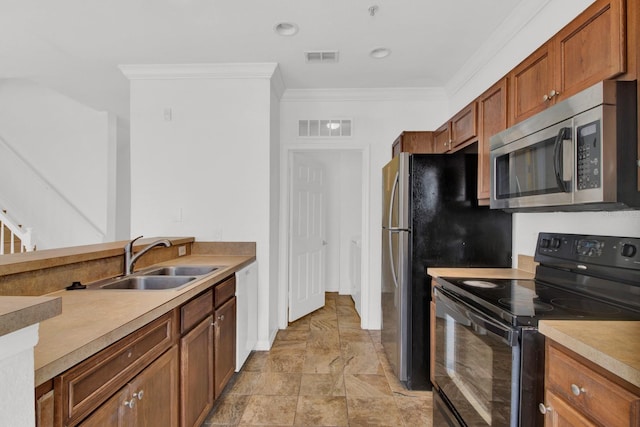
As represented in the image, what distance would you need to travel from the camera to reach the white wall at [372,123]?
137 inches

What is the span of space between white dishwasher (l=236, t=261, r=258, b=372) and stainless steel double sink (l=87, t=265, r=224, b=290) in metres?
0.31

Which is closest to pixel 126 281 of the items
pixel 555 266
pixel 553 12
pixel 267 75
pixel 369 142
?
pixel 267 75

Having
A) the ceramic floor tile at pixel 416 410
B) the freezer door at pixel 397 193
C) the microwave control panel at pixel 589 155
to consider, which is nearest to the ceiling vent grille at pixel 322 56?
the freezer door at pixel 397 193

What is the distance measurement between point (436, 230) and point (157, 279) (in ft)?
6.13

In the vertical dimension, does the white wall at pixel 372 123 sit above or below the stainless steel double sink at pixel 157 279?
above

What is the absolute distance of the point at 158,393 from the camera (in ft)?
4.36

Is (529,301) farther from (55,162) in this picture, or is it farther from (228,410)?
(55,162)

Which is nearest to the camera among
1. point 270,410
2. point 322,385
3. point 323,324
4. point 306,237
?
point 270,410

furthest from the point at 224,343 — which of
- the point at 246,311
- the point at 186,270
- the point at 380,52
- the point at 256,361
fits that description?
the point at 380,52

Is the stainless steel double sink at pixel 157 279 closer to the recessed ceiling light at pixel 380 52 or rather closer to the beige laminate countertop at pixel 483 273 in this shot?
the beige laminate countertop at pixel 483 273

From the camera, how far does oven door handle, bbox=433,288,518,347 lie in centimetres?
113

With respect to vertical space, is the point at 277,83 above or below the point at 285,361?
above

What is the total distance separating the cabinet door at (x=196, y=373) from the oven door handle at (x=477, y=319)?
134 cm

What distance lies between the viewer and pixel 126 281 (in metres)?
1.86
